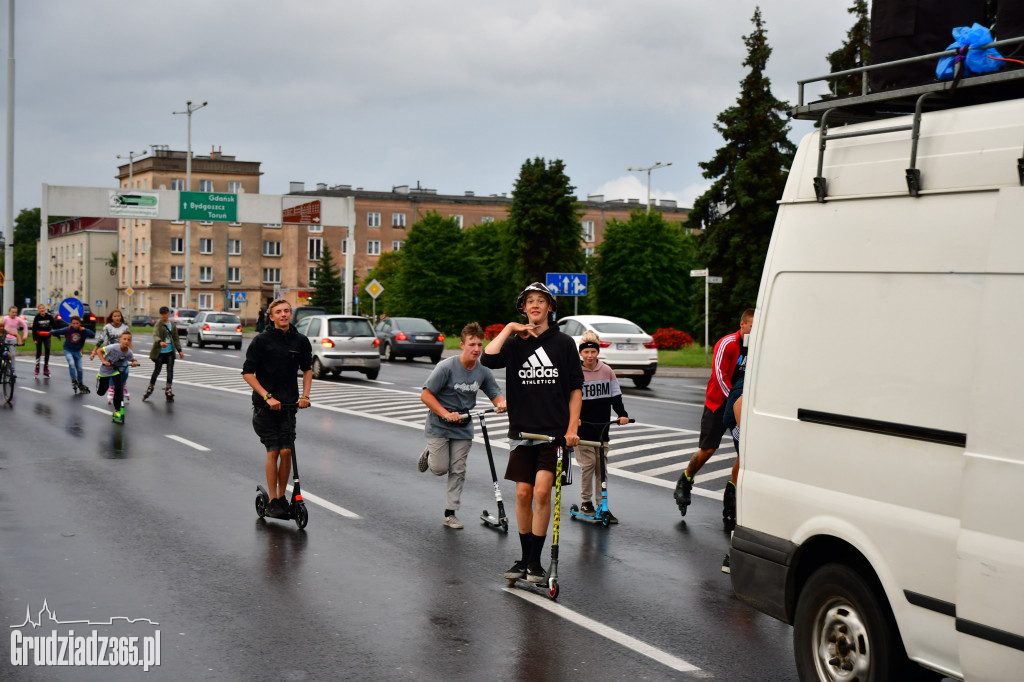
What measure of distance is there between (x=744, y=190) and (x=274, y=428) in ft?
135

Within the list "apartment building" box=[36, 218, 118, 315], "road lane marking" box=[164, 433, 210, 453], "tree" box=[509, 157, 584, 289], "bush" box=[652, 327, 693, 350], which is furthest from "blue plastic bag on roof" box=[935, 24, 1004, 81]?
"apartment building" box=[36, 218, 118, 315]

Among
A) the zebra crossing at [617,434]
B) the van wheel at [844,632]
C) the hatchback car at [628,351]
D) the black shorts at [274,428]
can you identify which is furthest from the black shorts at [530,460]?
the hatchback car at [628,351]

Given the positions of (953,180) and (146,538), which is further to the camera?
(146,538)

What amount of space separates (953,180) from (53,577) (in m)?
6.00

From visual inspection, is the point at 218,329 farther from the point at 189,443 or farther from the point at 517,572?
the point at 517,572

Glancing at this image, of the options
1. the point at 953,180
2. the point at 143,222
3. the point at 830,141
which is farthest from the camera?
the point at 143,222

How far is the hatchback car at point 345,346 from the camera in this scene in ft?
92.1

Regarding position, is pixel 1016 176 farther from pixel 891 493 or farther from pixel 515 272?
pixel 515 272

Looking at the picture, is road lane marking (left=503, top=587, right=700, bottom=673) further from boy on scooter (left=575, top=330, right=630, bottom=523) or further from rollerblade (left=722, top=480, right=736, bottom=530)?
rollerblade (left=722, top=480, right=736, bottom=530)

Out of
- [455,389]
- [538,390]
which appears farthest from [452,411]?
[538,390]

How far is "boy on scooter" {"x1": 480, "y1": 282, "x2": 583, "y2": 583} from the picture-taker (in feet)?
22.4

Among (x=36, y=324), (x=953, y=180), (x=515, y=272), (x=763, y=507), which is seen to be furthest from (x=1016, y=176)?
(x=515, y=272)

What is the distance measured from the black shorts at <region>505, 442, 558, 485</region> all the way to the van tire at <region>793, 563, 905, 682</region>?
90.4 inches

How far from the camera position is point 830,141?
16.4 feet
